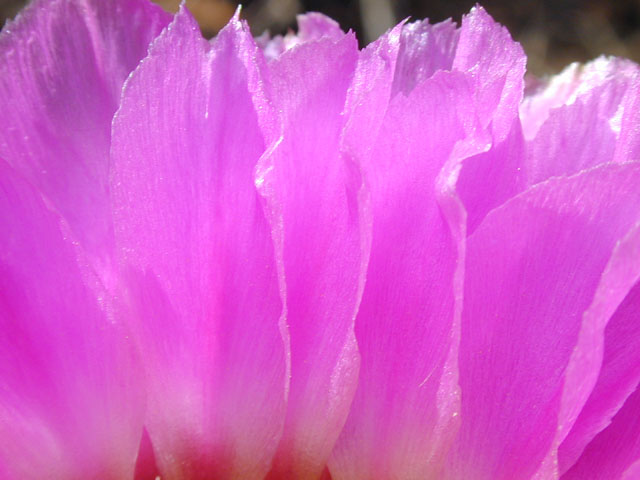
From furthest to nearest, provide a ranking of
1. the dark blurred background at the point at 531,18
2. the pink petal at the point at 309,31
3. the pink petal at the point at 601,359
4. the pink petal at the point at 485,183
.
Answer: the dark blurred background at the point at 531,18 → the pink petal at the point at 309,31 → the pink petal at the point at 485,183 → the pink petal at the point at 601,359

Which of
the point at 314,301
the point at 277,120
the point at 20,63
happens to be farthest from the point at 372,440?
the point at 20,63

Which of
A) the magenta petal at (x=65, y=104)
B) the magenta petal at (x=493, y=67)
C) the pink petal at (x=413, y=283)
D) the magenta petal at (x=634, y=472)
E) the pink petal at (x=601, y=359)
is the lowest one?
the magenta petal at (x=634, y=472)

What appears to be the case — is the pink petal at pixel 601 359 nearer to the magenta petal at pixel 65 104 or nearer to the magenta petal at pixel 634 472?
the magenta petal at pixel 634 472

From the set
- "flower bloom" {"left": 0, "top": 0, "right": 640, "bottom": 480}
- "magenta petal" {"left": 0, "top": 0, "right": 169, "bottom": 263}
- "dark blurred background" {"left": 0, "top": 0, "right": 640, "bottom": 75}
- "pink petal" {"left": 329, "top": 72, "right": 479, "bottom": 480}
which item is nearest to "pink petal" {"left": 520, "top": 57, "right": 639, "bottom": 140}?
"flower bloom" {"left": 0, "top": 0, "right": 640, "bottom": 480}

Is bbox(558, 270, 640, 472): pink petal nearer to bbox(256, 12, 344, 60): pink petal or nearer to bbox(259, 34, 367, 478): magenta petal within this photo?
bbox(259, 34, 367, 478): magenta petal

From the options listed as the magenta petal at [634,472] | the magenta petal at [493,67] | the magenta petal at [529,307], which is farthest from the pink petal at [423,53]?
the magenta petal at [634,472]

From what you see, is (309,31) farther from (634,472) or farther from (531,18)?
(531,18)
